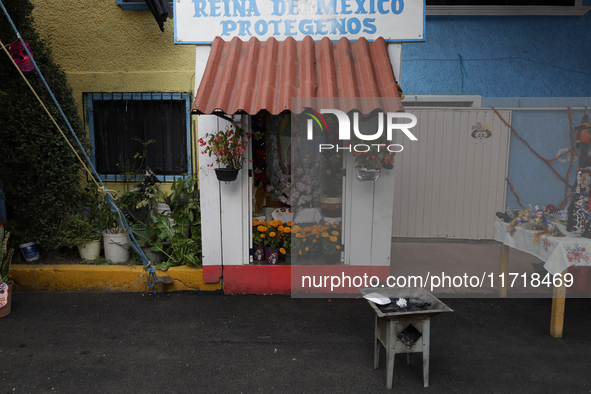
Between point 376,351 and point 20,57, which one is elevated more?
point 20,57

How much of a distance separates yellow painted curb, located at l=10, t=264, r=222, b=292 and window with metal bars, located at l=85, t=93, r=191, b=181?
1908 millimetres

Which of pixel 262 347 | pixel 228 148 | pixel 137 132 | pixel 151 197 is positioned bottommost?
Answer: pixel 262 347

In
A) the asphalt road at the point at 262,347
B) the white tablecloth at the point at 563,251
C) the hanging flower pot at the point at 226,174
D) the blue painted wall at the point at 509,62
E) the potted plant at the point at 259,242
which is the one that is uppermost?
the blue painted wall at the point at 509,62

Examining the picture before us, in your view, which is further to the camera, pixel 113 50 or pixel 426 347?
pixel 113 50

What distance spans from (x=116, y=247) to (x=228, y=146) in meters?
2.37

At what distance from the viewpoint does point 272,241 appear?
500 centimetres

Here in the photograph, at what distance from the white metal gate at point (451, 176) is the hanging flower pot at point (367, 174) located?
9.16ft

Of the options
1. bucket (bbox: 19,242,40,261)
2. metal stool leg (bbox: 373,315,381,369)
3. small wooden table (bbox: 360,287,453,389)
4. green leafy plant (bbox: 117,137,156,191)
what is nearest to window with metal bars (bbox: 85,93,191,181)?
green leafy plant (bbox: 117,137,156,191)

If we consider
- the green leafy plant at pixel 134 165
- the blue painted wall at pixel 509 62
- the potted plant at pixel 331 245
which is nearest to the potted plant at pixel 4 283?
the green leafy plant at pixel 134 165

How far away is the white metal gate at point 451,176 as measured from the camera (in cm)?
709

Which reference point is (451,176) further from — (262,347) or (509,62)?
(262,347)

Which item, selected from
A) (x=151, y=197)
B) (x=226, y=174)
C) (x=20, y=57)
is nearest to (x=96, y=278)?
(x=151, y=197)

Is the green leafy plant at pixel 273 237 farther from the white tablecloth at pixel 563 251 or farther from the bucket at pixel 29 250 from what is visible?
the bucket at pixel 29 250

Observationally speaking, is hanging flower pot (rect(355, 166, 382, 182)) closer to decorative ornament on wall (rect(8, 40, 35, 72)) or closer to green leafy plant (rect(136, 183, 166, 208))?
green leafy plant (rect(136, 183, 166, 208))
